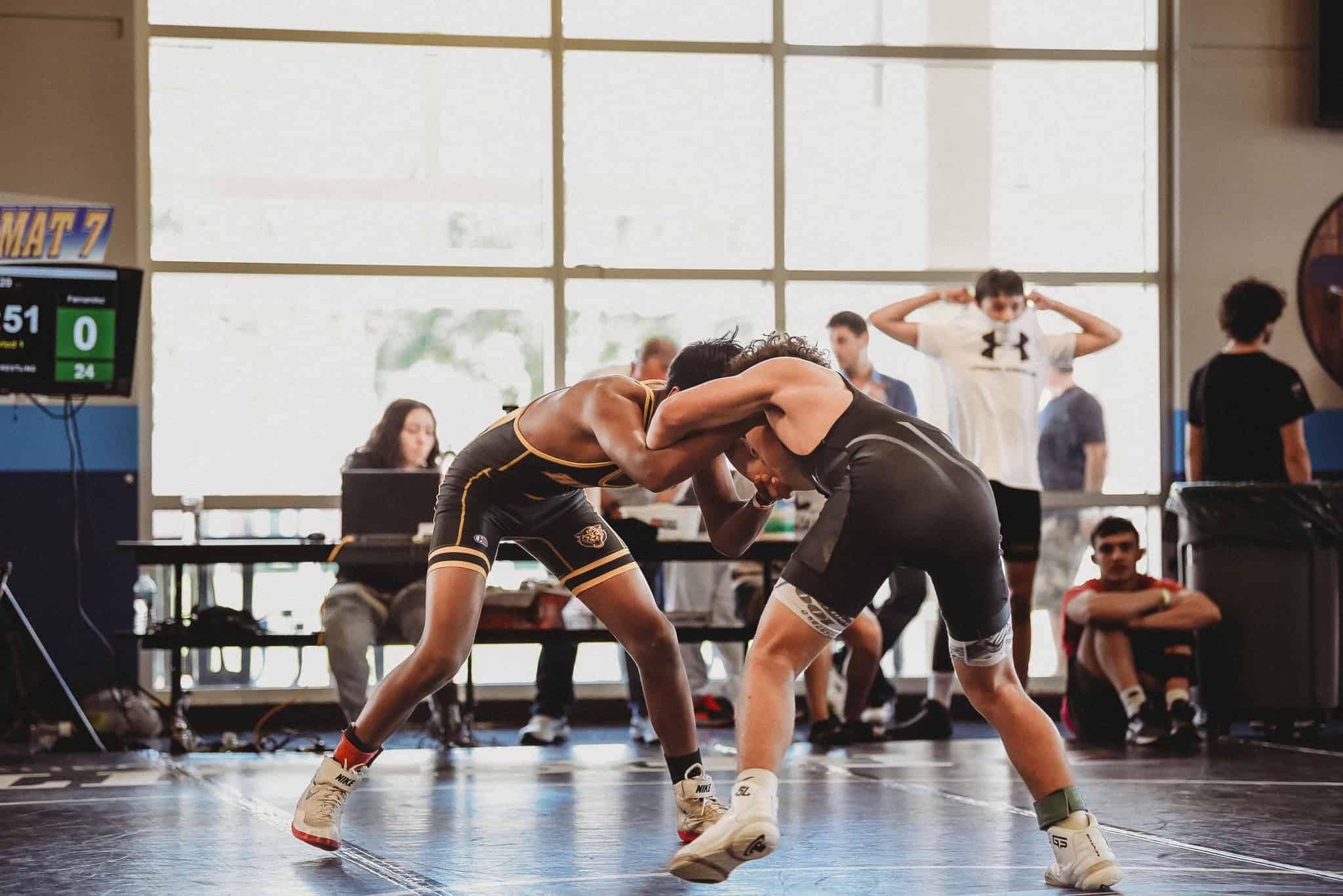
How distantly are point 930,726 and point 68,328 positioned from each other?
4.04 m

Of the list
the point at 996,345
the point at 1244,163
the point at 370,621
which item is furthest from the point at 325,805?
the point at 1244,163

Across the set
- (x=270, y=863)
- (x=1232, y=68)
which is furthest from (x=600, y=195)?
(x=270, y=863)

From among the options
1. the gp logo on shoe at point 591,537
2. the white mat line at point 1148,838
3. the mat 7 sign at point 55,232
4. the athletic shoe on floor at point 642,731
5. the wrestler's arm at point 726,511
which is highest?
the mat 7 sign at point 55,232

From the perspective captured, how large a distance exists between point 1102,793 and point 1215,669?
193cm

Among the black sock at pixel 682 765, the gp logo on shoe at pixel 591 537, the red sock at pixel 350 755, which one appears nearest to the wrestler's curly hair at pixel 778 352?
the gp logo on shoe at pixel 591 537

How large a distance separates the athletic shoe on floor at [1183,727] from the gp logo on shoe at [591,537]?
3152 mm

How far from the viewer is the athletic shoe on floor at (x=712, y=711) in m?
7.25

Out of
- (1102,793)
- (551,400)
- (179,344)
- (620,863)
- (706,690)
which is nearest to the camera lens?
(620,863)

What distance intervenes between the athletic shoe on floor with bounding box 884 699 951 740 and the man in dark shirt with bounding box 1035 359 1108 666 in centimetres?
172

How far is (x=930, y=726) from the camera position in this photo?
6.68 m

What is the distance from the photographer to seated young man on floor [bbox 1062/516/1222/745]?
6414 mm

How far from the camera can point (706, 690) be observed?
734cm

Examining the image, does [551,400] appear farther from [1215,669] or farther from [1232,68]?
[1232,68]

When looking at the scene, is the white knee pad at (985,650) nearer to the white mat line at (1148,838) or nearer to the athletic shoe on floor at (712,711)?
the white mat line at (1148,838)
